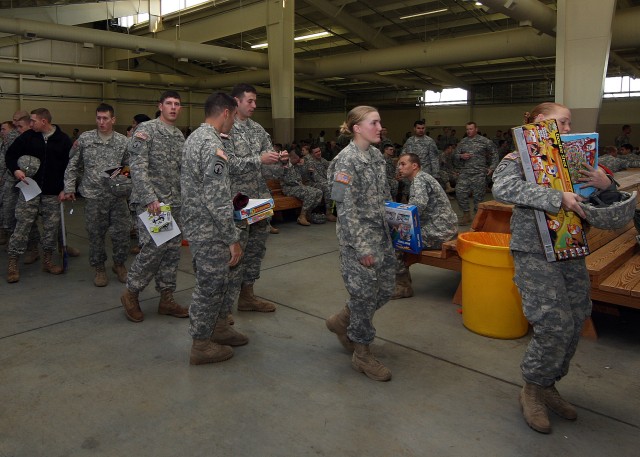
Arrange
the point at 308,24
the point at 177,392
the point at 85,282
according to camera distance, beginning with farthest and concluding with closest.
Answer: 1. the point at 308,24
2. the point at 85,282
3. the point at 177,392

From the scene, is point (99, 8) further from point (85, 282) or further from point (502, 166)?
point (502, 166)

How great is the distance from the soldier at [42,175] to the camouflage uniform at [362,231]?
3.56 m

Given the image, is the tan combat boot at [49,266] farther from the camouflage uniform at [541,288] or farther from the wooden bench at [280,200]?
the camouflage uniform at [541,288]

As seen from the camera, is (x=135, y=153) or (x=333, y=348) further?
(x=135, y=153)

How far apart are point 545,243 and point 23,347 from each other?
330cm

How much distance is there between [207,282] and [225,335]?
59cm

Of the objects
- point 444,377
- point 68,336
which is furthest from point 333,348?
point 68,336

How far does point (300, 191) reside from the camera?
8219mm

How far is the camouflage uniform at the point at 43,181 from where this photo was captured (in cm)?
497

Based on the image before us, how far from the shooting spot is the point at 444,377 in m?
2.94

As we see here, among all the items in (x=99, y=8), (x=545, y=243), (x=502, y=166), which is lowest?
(x=545, y=243)

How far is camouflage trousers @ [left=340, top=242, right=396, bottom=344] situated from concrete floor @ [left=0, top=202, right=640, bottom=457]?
1.04ft

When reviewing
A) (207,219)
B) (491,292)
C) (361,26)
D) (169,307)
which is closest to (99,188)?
(169,307)

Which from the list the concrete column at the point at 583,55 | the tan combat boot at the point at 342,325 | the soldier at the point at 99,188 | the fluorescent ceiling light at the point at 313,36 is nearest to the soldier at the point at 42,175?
the soldier at the point at 99,188
